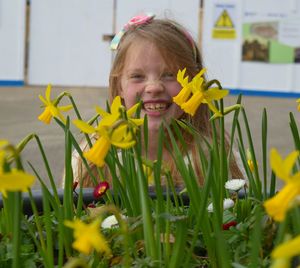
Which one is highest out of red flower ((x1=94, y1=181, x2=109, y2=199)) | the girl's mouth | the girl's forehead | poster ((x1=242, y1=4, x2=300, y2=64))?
poster ((x1=242, y1=4, x2=300, y2=64))

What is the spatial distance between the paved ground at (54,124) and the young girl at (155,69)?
2064 millimetres

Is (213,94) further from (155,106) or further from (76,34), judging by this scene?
(76,34)

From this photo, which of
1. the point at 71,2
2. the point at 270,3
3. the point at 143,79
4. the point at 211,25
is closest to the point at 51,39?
the point at 71,2

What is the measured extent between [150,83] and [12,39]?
250 inches

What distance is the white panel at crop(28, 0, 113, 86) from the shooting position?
753 centimetres

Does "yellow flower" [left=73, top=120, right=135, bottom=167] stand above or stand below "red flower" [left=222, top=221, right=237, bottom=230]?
above

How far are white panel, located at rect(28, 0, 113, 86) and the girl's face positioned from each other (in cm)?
607

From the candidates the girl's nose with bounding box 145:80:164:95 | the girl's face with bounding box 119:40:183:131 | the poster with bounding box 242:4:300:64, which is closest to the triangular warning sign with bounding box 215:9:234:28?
the poster with bounding box 242:4:300:64

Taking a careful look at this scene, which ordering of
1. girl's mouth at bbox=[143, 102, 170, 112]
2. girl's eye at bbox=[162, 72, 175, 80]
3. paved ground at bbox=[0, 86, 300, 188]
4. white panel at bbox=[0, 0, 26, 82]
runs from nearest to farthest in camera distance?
1. girl's mouth at bbox=[143, 102, 170, 112]
2. girl's eye at bbox=[162, 72, 175, 80]
3. paved ground at bbox=[0, 86, 300, 188]
4. white panel at bbox=[0, 0, 26, 82]

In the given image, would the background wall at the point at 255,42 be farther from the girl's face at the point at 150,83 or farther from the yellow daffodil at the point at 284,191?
the yellow daffodil at the point at 284,191

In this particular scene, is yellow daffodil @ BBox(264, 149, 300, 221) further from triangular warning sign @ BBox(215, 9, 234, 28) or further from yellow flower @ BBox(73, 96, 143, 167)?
triangular warning sign @ BBox(215, 9, 234, 28)

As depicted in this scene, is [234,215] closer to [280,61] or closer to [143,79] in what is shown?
[143,79]

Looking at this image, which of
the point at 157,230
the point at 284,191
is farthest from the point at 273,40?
the point at 284,191

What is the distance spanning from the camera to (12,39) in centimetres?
748
